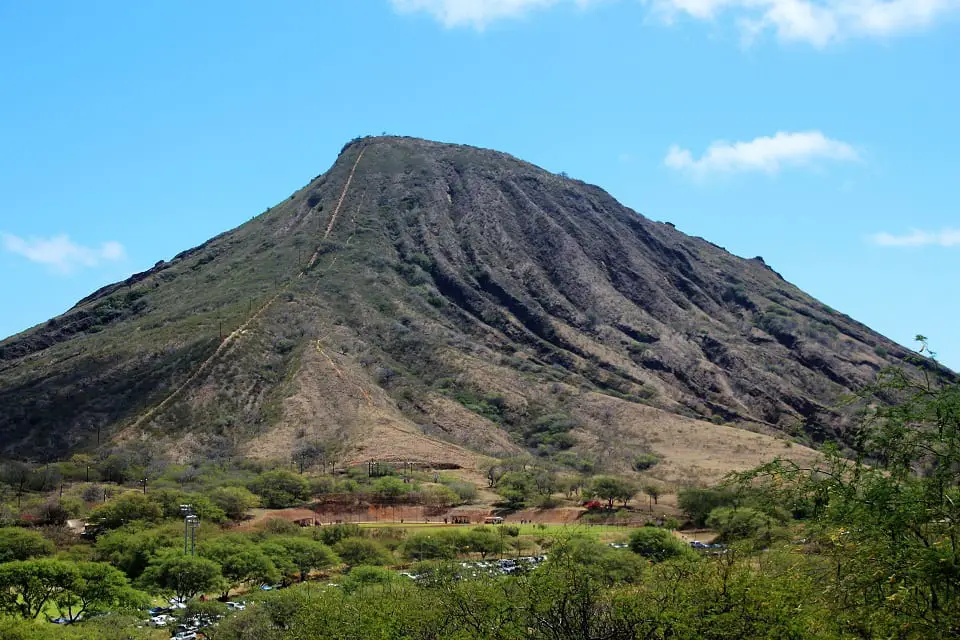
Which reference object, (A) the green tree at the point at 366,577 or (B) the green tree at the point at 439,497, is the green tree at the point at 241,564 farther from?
(B) the green tree at the point at 439,497

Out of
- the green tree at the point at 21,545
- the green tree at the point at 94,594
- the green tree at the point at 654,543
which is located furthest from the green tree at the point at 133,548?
Result: the green tree at the point at 654,543

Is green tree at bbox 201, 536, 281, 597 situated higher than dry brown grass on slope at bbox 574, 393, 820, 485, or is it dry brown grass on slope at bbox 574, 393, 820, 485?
dry brown grass on slope at bbox 574, 393, 820, 485

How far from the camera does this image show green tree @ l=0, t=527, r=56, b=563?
49625mm

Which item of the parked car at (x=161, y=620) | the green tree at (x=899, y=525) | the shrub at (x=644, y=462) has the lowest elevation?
the parked car at (x=161, y=620)

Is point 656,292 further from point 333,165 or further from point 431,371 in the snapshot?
point 333,165

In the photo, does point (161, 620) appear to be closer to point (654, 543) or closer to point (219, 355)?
point (654, 543)

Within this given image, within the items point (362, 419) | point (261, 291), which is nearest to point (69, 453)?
point (362, 419)

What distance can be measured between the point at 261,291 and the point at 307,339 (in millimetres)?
19078

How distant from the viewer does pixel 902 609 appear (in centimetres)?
1116

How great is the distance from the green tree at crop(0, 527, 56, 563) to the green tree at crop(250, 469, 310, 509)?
19386 millimetres

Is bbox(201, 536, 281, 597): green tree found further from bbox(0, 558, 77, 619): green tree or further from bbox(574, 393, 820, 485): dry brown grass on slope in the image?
bbox(574, 393, 820, 485): dry brown grass on slope

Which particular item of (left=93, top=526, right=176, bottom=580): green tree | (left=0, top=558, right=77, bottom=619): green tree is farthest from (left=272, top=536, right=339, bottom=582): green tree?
(left=0, top=558, right=77, bottom=619): green tree

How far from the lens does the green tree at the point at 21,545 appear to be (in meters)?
49.6

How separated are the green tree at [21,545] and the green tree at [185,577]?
8115 mm
